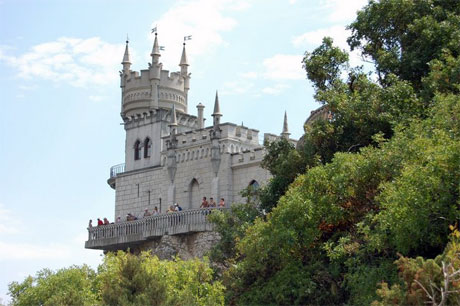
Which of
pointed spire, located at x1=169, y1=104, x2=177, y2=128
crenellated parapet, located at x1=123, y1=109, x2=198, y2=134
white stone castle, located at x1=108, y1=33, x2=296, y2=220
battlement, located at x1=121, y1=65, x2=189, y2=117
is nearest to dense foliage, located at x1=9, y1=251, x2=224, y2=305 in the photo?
white stone castle, located at x1=108, y1=33, x2=296, y2=220

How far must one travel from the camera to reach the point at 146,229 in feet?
147

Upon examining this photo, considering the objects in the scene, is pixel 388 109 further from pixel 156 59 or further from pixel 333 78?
pixel 156 59

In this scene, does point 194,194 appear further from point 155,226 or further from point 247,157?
point 247,157

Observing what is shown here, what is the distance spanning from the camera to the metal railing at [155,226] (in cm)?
4234

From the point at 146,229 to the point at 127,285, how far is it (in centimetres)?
2080

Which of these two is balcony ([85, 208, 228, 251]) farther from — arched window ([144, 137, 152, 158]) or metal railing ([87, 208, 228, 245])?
arched window ([144, 137, 152, 158])

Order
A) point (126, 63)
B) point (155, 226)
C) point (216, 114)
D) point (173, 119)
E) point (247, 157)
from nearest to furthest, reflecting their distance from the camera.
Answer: point (247, 157) → point (155, 226) → point (216, 114) → point (173, 119) → point (126, 63)

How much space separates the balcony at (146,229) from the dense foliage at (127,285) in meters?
7.54

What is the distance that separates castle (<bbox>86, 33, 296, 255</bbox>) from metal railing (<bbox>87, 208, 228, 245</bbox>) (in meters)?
0.17

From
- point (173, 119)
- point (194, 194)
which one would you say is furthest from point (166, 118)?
point (194, 194)

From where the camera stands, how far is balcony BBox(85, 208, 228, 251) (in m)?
42.4

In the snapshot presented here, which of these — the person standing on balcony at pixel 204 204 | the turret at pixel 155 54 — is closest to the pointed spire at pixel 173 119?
the turret at pixel 155 54

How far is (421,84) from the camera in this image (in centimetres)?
2867

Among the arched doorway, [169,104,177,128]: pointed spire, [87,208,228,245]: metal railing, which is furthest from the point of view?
[169,104,177,128]: pointed spire
